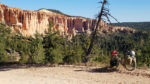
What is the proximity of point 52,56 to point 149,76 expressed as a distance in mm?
7485

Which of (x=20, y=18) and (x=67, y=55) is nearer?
(x=67, y=55)

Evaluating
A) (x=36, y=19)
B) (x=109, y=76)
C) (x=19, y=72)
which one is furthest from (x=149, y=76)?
(x=36, y=19)

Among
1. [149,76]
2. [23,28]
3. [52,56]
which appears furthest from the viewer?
[23,28]

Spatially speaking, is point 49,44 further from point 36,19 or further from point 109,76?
point 36,19

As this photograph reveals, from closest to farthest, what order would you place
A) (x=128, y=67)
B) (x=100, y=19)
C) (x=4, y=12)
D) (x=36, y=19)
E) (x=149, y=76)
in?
(x=149, y=76)
(x=128, y=67)
(x=100, y=19)
(x=4, y=12)
(x=36, y=19)

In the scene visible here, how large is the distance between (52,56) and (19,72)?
378 cm

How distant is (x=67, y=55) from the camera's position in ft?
55.0

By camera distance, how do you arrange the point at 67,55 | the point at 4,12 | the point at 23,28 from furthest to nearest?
1. the point at 23,28
2. the point at 4,12
3. the point at 67,55

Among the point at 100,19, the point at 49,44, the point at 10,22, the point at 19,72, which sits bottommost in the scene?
the point at 19,72

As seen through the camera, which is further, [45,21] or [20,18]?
[45,21]

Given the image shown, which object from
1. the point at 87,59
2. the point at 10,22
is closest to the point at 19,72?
the point at 87,59

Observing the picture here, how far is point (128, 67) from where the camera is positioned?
9.48 m

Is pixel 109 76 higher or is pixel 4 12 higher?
pixel 4 12

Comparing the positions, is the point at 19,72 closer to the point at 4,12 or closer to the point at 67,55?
the point at 67,55
